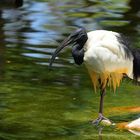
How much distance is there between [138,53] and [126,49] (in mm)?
227

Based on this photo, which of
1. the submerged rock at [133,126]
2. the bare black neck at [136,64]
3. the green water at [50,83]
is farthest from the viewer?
the bare black neck at [136,64]

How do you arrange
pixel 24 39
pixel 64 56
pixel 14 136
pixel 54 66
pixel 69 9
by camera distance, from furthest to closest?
pixel 69 9, pixel 24 39, pixel 64 56, pixel 54 66, pixel 14 136

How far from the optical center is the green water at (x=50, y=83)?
746 cm

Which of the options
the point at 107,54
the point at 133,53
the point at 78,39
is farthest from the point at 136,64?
the point at 78,39

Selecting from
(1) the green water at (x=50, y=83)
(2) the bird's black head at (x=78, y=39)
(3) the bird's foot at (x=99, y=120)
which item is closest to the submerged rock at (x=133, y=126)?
(1) the green water at (x=50, y=83)

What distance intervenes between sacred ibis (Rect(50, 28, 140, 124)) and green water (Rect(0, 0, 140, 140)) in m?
0.55

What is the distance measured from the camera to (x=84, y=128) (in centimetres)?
751

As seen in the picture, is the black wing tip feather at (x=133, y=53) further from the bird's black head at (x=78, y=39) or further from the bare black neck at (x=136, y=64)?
the bird's black head at (x=78, y=39)

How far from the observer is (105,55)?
740 centimetres

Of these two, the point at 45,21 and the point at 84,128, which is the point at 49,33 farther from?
the point at 84,128

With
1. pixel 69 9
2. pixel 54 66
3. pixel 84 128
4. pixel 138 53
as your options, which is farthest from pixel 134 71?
pixel 69 9

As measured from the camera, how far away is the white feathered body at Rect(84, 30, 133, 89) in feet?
24.2

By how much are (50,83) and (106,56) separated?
2.33 m

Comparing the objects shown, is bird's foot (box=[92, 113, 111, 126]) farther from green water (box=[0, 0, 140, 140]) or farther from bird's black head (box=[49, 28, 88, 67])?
bird's black head (box=[49, 28, 88, 67])
